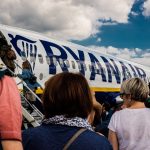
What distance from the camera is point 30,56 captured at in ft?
58.9

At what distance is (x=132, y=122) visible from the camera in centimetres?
441

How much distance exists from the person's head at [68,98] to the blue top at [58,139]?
104 mm

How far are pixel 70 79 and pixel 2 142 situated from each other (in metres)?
0.72

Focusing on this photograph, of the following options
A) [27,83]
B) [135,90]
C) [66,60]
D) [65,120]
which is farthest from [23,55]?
[65,120]

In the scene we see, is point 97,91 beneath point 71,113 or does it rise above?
beneath

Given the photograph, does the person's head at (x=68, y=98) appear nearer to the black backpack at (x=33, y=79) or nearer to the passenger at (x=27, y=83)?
the passenger at (x=27, y=83)

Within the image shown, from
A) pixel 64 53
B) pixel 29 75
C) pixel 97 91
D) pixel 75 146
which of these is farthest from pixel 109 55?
pixel 75 146

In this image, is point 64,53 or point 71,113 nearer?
point 71,113

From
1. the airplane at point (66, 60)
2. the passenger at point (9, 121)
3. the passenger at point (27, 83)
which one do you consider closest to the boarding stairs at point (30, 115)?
the passenger at point (27, 83)

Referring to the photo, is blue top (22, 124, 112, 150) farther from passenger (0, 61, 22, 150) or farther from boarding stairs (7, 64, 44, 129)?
boarding stairs (7, 64, 44, 129)

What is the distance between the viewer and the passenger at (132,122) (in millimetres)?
4383

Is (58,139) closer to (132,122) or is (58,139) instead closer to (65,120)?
(65,120)

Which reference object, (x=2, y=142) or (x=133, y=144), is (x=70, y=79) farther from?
(x=133, y=144)

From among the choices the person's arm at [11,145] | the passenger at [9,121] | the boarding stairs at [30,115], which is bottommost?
the boarding stairs at [30,115]
